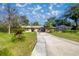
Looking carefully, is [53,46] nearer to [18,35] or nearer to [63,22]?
[63,22]

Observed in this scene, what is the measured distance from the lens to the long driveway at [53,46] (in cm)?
407

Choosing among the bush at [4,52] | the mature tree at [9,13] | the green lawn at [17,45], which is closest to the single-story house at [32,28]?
the green lawn at [17,45]

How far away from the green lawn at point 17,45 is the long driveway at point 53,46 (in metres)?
0.09

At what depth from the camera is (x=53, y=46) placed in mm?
4148

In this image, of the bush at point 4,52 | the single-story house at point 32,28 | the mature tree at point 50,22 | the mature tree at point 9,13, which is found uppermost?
the mature tree at point 9,13

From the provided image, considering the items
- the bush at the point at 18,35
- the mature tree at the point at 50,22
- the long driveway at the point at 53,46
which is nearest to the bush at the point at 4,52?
the bush at the point at 18,35

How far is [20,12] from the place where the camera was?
4.13 meters

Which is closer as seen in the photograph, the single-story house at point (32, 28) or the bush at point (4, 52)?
the bush at point (4, 52)

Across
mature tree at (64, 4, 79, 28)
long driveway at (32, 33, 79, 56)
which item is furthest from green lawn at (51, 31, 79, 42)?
mature tree at (64, 4, 79, 28)

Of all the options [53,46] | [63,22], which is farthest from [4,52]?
[63,22]

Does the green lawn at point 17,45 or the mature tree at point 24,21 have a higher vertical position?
the mature tree at point 24,21

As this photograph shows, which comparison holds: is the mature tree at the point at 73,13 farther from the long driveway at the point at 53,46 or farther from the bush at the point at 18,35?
the bush at the point at 18,35

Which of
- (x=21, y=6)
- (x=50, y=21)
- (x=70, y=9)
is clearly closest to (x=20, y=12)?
(x=21, y=6)

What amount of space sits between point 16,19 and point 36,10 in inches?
12.4
